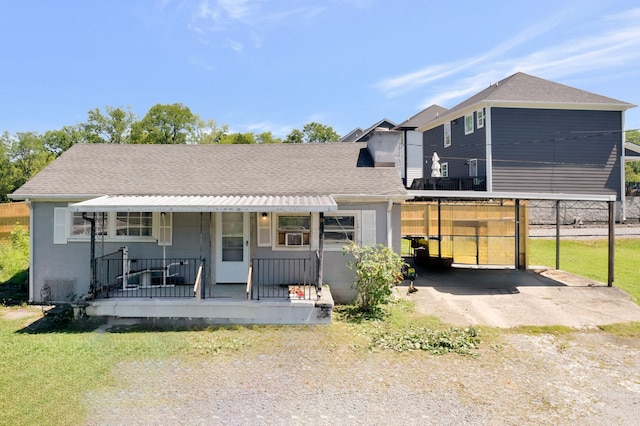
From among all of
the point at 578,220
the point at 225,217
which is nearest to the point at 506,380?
the point at 225,217

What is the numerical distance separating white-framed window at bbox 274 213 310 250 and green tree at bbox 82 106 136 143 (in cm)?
4315

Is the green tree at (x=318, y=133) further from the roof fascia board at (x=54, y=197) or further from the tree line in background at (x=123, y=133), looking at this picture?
the roof fascia board at (x=54, y=197)

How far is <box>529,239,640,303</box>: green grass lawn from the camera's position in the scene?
1173 centimetres

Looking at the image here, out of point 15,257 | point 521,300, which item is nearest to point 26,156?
point 15,257

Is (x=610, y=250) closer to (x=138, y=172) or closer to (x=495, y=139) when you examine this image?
(x=495, y=139)

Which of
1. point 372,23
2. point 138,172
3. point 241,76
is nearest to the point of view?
point 138,172

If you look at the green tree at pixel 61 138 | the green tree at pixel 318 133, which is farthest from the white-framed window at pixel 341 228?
the green tree at pixel 318 133

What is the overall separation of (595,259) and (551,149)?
8.53 m

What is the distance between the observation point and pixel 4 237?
1812 centimetres

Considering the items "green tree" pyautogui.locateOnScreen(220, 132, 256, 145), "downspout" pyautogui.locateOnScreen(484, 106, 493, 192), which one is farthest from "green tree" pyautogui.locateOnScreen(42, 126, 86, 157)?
"downspout" pyautogui.locateOnScreen(484, 106, 493, 192)

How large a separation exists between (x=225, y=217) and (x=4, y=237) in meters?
16.1

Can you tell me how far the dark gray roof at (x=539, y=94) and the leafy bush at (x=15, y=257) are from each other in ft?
75.0

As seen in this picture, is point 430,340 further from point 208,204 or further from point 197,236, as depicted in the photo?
point 197,236

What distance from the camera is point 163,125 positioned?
44062mm
